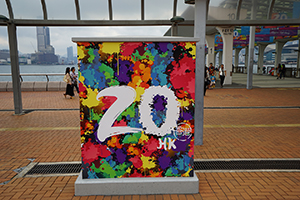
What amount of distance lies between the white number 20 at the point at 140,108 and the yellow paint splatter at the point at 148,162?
38cm

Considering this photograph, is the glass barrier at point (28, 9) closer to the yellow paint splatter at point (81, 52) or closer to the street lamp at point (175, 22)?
the street lamp at point (175, 22)

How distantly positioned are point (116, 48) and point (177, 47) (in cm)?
80

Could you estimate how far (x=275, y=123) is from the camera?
25.2 ft

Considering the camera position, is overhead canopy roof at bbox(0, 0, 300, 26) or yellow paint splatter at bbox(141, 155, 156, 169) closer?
yellow paint splatter at bbox(141, 155, 156, 169)

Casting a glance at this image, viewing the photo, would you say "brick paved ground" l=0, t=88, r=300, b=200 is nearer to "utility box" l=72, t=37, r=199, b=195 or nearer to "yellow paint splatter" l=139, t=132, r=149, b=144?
"utility box" l=72, t=37, r=199, b=195

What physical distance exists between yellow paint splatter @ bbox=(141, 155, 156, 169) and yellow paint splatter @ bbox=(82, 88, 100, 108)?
1.00 metres

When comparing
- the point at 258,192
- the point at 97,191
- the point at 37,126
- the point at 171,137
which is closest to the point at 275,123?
the point at 258,192

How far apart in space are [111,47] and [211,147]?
11.6 ft

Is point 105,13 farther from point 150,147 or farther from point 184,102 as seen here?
point 150,147

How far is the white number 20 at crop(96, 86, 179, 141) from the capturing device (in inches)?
129

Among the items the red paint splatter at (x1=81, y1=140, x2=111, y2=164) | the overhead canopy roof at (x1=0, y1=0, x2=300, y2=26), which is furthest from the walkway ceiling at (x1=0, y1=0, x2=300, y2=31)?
the red paint splatter at (x1=81, y1=140, x2=111, y2=164)

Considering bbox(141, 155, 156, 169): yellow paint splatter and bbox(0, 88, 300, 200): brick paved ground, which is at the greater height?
bbox(141, 155, 156, 169): yellow paint splatter

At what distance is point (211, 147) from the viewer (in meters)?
5.57

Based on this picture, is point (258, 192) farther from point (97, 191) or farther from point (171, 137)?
point (97, 191)
